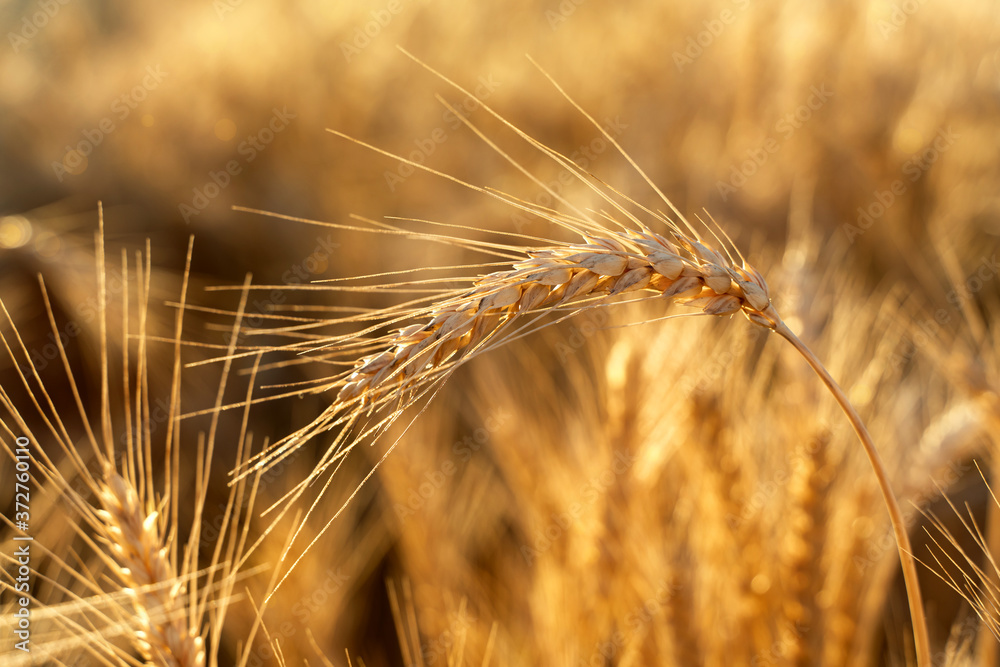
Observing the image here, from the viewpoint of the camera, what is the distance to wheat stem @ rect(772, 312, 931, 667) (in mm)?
507

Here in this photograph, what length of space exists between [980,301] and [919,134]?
2.17 ft

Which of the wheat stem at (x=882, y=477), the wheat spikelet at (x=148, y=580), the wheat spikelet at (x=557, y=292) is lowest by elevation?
the wheat spikelet at (x=148, y=580)

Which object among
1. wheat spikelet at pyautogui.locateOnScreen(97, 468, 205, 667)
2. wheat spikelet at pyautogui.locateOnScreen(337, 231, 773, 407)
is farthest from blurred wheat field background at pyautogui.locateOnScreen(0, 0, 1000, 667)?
wheat spikelet at pyautogui.locateOnScreen(337, 231, 773, 407)

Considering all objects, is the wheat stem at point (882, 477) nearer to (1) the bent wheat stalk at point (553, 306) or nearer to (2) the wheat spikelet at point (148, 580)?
(1) the bent wheat stalk at point (553, 306)

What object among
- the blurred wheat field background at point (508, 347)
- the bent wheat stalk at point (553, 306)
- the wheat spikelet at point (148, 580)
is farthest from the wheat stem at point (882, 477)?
the wheat spikelet at point (148, 580)

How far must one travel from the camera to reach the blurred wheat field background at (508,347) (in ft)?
3.25

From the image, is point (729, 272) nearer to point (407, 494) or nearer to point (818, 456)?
point (818, 456)

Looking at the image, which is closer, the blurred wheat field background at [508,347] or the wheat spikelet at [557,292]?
the wheat spikelet at [557,292]

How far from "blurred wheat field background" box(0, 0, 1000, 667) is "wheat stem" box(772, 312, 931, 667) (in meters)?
0.15

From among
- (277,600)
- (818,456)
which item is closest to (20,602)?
(277,600)

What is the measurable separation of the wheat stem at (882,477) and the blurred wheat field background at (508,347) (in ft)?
0.49

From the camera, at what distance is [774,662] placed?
944 mm

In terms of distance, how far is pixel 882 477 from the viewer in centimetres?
52

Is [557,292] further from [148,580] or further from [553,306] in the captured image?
[148,580]
